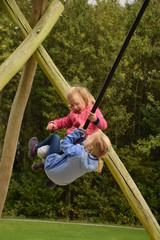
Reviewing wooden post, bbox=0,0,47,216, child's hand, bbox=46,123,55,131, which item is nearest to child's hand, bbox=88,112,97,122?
child's hand, bbox=46,123,55,131

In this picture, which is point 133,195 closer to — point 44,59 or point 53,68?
point 53,68

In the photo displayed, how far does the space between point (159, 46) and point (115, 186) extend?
4.47m

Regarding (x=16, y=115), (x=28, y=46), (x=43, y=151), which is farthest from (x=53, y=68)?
(x=43, y=151)

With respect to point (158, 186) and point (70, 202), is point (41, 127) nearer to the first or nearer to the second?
point (70, 202)

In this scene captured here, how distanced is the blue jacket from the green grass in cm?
710

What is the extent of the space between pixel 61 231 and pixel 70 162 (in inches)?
333

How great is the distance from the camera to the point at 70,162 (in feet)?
12.8

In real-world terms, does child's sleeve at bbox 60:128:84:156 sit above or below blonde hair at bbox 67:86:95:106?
below

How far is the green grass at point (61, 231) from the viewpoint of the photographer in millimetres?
11172

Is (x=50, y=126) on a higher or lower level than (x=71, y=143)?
higher

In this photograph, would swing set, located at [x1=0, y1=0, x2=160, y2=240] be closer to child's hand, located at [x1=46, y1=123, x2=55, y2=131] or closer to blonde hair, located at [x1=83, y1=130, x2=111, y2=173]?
child's hand, located at [x1=46, y1=123, x2=55, y2=131]

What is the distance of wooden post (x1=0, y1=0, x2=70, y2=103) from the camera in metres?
6.12

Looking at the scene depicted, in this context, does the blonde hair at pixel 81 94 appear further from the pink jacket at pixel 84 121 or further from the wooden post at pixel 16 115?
the wooden post at pixel 16 115

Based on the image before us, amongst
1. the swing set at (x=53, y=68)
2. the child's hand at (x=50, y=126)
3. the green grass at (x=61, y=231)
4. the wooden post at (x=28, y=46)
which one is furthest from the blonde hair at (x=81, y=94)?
the green grass at (x=61, y=231)
